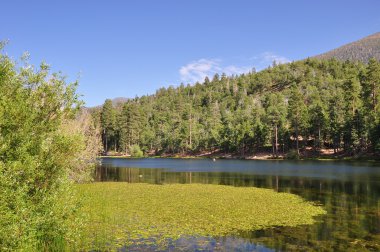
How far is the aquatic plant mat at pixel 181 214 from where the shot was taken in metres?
21.3

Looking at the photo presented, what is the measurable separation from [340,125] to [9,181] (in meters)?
118

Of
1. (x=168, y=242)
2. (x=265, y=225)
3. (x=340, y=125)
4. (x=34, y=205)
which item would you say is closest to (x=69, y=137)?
(x=34, y=205)

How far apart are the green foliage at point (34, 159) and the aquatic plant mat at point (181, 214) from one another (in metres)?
3.94

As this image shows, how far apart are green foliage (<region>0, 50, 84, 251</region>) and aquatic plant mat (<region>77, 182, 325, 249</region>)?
3939 millimetres

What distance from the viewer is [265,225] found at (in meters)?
24.3

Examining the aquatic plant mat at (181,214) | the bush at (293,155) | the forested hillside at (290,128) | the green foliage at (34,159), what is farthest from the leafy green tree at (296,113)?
the green foliage at (34,159)

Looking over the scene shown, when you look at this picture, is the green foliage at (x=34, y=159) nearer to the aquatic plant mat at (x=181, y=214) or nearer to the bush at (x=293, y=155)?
the aquatic plant mat at (x=181, y=214)

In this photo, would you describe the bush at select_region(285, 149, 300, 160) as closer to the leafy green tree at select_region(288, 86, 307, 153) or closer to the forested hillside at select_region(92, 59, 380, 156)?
the leafy green tree at select_region(288, 86, 307, 153)

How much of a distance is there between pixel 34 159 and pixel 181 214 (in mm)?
14875

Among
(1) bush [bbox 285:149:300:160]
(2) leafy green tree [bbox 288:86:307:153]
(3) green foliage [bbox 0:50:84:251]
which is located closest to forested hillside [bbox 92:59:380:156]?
Result: (2) leafy green tree [bbox 288:86:307:153]

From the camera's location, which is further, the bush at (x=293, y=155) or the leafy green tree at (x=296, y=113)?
the leafy green tree at (x=296, y=113)

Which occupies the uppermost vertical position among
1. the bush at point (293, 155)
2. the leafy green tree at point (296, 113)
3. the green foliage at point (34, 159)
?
the leafy green tree at point (296, 113)

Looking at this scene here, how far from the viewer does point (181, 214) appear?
27.6 metres

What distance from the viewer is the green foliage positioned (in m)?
12.5
